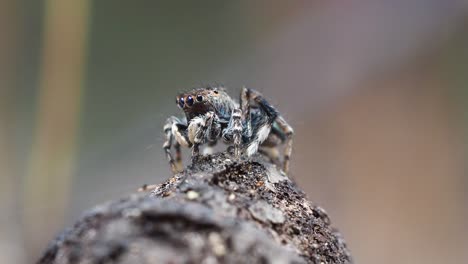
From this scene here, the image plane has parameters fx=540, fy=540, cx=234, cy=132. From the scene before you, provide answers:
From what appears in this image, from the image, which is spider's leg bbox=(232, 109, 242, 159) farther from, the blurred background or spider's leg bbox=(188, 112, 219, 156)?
the blurred background

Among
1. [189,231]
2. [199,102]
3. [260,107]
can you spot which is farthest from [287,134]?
[189,231]

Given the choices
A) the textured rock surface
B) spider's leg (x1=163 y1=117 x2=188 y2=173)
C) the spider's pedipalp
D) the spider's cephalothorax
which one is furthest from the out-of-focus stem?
the textured rock surface

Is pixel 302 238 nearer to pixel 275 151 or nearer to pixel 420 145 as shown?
pixel 275 151

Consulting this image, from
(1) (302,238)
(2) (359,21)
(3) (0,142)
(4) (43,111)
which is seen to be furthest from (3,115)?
(1) (302,238)

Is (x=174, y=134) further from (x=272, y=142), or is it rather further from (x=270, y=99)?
(x=270, y=99)

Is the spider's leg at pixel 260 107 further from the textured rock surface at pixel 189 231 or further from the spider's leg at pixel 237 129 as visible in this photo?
the textured rock surface at pixel 189 231
